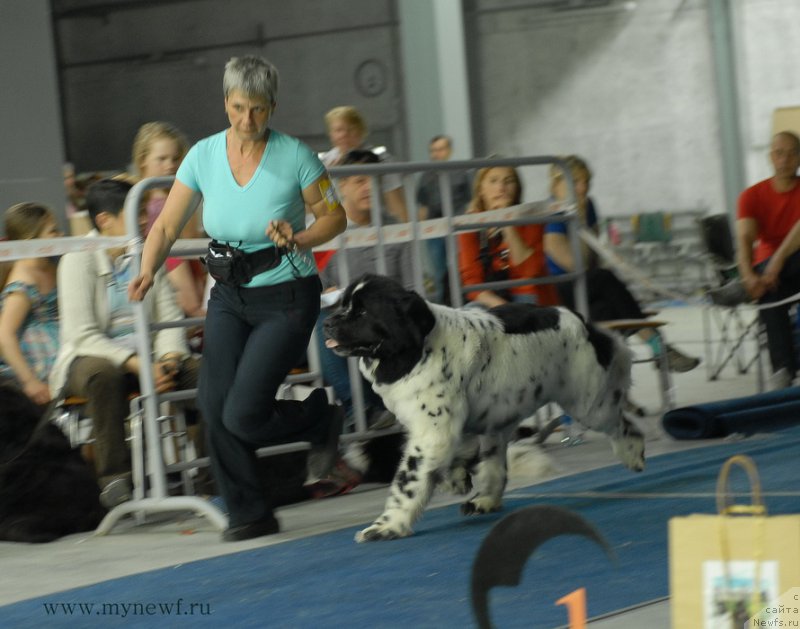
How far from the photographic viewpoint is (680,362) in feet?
30.1

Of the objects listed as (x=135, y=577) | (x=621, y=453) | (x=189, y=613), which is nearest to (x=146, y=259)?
(x=135, y=577)

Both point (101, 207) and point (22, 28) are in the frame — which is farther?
point (22, 28)

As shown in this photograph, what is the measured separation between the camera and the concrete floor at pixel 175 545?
480 cm

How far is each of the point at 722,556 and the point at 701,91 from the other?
18110 millimetres

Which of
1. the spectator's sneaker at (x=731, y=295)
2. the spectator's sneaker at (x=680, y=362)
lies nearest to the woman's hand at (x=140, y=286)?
the spectator's sneaker at (x=680, y=362)

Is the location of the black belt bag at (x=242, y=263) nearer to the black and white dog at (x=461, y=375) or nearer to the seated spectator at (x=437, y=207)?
the black and white dog at (x=461, y=375)

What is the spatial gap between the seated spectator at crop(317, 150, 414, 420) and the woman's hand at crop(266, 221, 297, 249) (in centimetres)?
168

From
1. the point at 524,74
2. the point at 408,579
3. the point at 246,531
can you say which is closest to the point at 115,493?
the point at 246,531

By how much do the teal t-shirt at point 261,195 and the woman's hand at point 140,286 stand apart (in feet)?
0.89

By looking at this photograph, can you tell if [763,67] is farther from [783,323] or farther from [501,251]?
[501,251]

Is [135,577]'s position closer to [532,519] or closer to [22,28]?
[532,519]

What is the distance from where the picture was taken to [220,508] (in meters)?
5.92

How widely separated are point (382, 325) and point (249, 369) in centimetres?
49
